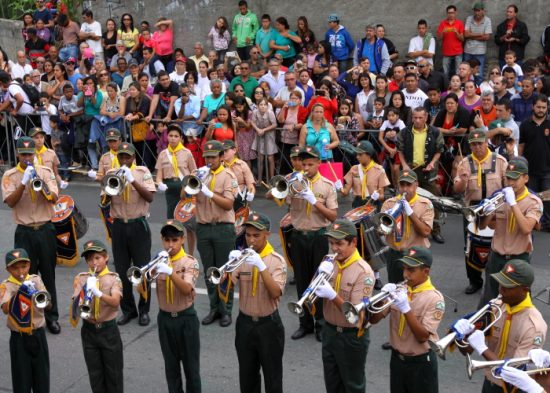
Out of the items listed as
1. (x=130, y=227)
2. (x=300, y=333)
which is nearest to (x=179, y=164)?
(x=130, y=227)

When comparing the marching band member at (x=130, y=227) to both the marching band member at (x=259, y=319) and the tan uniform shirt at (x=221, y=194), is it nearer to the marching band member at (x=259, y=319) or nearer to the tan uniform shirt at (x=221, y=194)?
the tan uniform shirt at (x=221, y=194)

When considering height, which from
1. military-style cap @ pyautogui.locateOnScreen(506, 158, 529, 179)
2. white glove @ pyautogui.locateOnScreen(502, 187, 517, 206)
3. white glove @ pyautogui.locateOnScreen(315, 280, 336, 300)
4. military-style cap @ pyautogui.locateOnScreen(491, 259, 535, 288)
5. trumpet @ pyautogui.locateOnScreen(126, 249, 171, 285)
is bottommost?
trumpet @ pyautogui.locateOnScreen(126, 249, 171, 285)

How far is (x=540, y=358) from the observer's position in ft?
20.8

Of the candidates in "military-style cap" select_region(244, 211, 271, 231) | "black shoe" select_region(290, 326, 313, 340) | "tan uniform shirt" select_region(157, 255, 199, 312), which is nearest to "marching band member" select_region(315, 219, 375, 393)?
"military-style cap" select_region(244, 211, 271, 231)

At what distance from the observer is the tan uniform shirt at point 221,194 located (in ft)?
35.5

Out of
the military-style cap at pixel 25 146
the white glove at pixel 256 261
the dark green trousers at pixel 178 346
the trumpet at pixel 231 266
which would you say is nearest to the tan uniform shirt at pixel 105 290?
the dark green trousers at pixel 178 346

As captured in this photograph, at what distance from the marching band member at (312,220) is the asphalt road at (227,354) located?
0.76 ft

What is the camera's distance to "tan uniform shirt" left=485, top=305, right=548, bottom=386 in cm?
690

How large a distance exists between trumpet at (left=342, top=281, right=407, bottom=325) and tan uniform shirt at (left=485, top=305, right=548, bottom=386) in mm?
798

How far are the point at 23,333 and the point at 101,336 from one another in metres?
0.81

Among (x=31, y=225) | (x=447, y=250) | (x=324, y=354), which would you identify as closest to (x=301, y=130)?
(x=447, y=250)

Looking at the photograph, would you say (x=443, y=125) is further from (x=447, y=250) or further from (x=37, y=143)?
(x=37, y=143)

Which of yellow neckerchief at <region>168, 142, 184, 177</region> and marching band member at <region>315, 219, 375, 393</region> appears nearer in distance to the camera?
marching band member at <region>315, 219, 375, 393</region>

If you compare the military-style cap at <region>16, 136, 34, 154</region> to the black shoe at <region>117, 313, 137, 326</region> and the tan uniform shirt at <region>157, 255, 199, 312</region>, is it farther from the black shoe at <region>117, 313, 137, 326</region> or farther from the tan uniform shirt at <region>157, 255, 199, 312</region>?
the tan uniform shirt at <region>157, 255, 199, 312</region>
